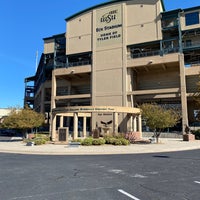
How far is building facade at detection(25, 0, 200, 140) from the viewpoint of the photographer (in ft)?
126

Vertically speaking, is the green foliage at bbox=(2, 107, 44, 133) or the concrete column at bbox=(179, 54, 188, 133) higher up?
the concrete column at bbox=(179, 54, 188, 133)

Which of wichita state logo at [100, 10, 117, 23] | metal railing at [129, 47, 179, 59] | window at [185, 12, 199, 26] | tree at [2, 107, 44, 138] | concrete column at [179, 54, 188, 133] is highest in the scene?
wichita state logo at [100, 10, 117, 23]

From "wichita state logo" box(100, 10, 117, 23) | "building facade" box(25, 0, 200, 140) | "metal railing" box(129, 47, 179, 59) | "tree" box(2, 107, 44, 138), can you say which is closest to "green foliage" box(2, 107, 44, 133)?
"tree" box(2, 107, 44, 138)

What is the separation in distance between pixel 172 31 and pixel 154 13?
4.65 m

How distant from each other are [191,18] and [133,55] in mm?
11801

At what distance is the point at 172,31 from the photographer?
134 feet

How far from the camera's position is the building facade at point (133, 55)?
38375 mm

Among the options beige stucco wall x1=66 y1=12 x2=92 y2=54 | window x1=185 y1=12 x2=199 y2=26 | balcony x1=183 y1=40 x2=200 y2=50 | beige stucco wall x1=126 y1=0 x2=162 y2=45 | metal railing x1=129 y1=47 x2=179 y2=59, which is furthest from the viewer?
beige stucco wall x1=66 y1=12 x2=92 y2=54

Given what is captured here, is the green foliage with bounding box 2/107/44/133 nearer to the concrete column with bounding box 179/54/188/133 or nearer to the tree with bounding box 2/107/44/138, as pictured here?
the tree with bounding box 2/107/44/138

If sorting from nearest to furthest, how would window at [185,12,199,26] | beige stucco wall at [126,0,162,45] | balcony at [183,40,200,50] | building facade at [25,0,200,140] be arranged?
balcony at [183,40,200,50] < building facade at [25,0,200,140] < window at [185,12,199,26] < beige stucco wall at [126,0,162,45]

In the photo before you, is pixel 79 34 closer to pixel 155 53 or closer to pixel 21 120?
pixel 155 53

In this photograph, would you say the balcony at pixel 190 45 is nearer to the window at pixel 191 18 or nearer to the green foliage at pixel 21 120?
the window at pixel 191 18

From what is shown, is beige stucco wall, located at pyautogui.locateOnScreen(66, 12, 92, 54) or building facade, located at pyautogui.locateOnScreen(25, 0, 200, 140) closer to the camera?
building facade, located at pyautogui.locateOnScreen(25, 0, 200, 140)

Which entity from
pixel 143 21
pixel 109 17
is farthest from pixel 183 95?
pixel 109 17
